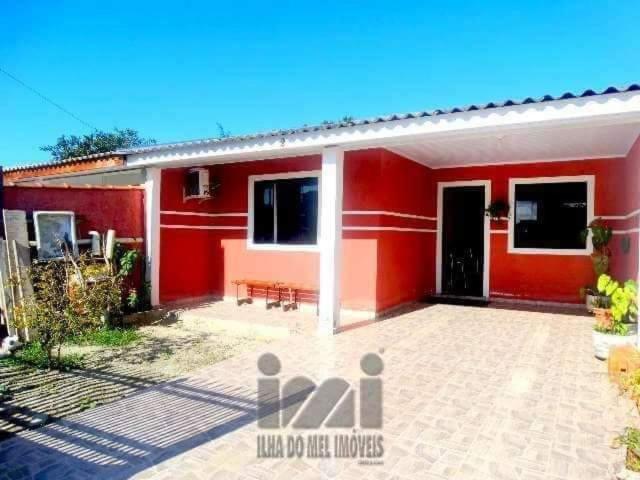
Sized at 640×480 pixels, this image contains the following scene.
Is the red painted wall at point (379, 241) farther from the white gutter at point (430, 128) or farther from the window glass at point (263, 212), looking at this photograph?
the white gutter at point (430, 128)

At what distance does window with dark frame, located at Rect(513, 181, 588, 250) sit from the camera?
852 centimetres

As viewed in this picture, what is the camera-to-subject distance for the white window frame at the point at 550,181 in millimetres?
8312

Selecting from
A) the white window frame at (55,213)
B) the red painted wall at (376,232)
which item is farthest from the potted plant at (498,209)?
the white window frame at (55,213)

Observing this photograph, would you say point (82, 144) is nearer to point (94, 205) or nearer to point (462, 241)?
point (94, 205)

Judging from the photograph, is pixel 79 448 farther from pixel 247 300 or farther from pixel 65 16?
pixel 65 16

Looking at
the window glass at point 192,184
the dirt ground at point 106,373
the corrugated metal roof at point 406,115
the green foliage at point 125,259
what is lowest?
the dirt ground at point 106,373

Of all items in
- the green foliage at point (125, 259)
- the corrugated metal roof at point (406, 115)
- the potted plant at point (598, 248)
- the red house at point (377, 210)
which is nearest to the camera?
the corrugated metal roof at point (406, 115)

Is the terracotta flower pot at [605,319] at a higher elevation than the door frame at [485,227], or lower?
lower

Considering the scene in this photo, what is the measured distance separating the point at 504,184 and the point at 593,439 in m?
6.99

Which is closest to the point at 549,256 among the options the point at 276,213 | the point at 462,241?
the point at 462,241

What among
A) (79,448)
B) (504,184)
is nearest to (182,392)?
(79,448)

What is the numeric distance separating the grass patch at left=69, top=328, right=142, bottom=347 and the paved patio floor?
2436mm

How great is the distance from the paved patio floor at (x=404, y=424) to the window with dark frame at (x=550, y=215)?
3.74m

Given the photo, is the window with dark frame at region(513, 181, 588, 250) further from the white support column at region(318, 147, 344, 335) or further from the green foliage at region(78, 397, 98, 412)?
the green foliage at region(78, 397, 98, 412)
